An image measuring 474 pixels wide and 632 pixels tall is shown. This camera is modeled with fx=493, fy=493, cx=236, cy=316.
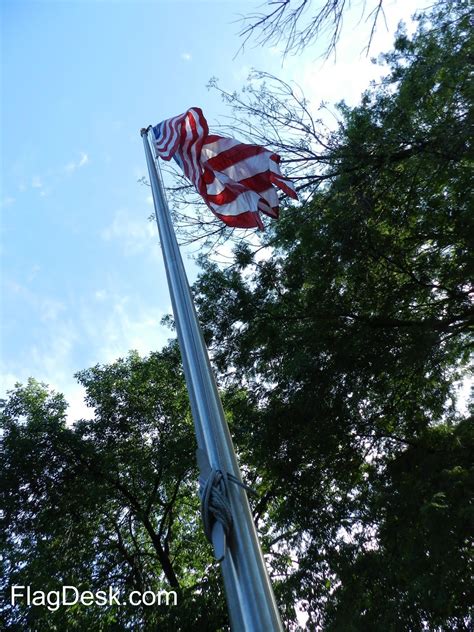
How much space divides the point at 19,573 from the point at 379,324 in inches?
338

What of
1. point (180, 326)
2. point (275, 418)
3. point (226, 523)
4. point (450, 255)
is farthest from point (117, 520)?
point (226, 523)

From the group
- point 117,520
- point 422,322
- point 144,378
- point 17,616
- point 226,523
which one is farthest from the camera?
point 144,378

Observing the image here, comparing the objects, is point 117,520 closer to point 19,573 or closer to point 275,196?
point 19,573

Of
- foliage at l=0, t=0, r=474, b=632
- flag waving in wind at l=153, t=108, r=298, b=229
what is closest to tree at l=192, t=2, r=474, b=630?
foliage at l=0, t=0, r=474, b=632

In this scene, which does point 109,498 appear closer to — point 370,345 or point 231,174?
point 370,345

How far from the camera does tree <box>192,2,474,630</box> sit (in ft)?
22.5

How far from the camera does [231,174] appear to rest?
20.2 ft

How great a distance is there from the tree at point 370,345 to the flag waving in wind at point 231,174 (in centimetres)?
254

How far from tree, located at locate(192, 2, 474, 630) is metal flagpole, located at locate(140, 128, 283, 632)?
14.8 feet

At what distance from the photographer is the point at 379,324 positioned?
859 cm

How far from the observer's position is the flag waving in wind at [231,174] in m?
6.14

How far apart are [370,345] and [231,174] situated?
4067mm

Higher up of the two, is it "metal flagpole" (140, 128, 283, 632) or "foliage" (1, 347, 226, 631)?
"foliage" (1, 347, 226, 631)

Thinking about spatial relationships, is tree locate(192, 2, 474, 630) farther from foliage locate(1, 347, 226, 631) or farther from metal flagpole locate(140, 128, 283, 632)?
metal flagpole locate(140, 128, 283, 632)
